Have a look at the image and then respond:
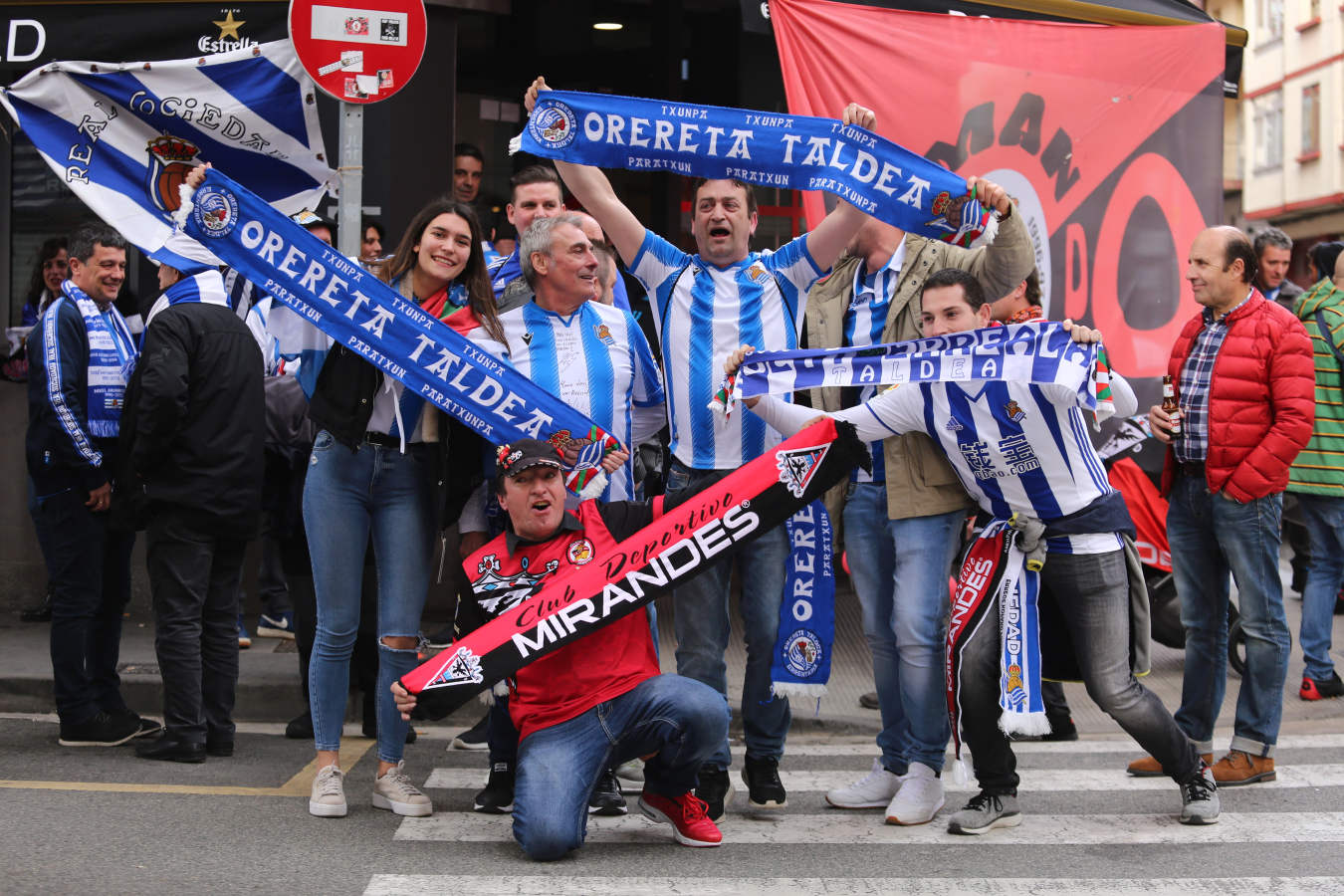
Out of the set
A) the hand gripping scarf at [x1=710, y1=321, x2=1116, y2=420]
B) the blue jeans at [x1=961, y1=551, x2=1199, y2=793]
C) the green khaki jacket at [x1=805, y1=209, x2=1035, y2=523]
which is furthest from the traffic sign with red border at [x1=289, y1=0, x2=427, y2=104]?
the blue jeans at [x1=961, y1=551, x2=1199, y2=793]

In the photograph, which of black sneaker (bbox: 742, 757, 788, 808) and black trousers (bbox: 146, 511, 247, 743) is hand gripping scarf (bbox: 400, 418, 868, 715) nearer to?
black sneaker (bbox: 742, 757, 788, 808)

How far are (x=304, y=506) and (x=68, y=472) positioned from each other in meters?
1.64

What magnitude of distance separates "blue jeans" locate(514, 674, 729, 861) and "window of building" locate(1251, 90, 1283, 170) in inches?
1350

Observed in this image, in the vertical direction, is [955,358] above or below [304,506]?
above

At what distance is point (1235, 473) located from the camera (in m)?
5.56

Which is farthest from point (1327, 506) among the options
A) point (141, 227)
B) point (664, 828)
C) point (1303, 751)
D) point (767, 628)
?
point (141, 227)

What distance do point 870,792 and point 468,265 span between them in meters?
2.45

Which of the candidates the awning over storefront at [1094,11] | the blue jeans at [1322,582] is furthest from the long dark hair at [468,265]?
the awning over storefront at [1094,11]

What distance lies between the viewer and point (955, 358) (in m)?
4.82

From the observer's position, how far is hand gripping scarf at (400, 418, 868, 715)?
15.0 feet

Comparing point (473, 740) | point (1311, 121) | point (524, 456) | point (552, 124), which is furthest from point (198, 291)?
point (1311, 121)

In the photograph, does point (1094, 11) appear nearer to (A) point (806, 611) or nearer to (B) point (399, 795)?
(A) point (806, 611)

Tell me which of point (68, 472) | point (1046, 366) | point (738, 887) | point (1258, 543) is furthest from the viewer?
point (68, 472)

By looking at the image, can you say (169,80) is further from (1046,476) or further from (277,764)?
(1046,476)
